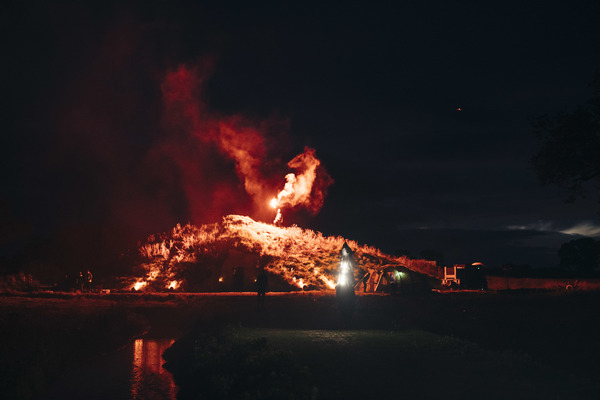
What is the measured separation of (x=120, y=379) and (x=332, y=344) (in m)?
8.94

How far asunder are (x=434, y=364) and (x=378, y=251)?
5264 cm

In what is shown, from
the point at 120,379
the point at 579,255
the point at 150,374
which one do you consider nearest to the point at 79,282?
the point at 150,374

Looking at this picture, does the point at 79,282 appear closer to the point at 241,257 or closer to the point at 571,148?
the point at 241,257

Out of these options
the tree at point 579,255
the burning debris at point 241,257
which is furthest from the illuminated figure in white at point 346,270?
the tree at point 579,255

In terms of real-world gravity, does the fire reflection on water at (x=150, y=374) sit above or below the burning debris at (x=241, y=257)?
below

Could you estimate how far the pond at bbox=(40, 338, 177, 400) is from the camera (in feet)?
65.5

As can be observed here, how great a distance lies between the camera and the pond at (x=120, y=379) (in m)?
20.0

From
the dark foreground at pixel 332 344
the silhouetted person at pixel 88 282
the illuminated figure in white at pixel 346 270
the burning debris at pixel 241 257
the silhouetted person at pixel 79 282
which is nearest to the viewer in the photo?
the dark foreground at pixel 332 344

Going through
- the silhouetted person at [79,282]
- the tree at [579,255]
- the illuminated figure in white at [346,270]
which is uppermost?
the tree at [579,255]

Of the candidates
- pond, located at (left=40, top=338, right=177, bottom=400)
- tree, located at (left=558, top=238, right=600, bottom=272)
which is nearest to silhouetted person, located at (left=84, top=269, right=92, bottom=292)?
pond, located at (left=40, top=338, right=177, bottom=400)

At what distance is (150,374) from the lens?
23.1 m

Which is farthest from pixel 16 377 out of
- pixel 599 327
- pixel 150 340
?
pixel 599 327

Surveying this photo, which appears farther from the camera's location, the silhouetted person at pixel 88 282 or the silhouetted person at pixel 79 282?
the silhouetted person at pixel 79 282

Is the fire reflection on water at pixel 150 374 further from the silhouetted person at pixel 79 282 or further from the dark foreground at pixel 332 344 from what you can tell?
Result: the silhouetted person at pixel 79 282
